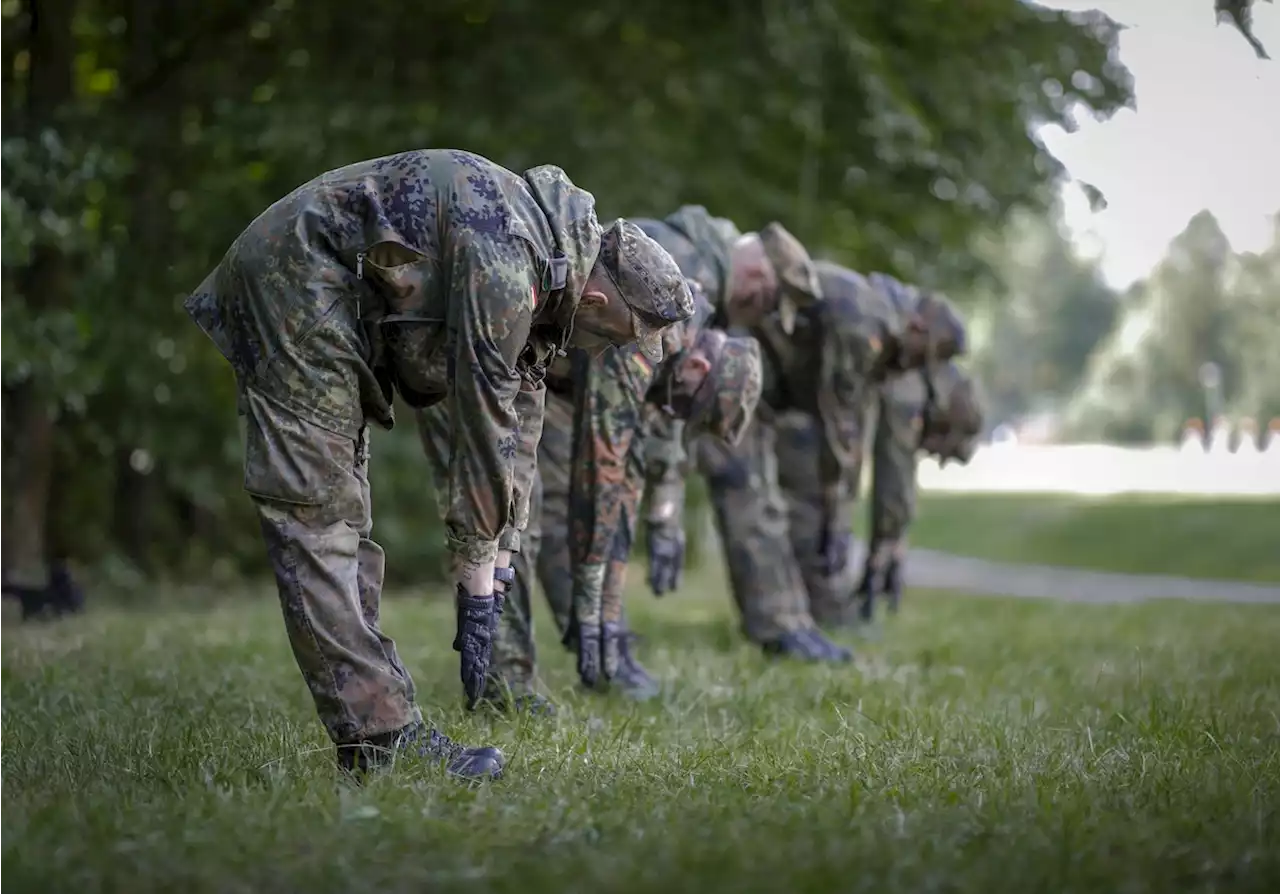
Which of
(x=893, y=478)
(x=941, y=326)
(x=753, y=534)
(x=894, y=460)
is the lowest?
(x=753, y=534)

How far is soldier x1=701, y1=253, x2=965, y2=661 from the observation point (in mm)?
9484

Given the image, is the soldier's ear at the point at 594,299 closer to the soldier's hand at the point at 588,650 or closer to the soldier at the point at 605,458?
the soldier at the point at 605,458

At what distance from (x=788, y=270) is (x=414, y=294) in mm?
4705

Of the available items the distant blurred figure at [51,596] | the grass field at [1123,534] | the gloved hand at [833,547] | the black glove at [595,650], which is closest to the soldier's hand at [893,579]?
the gloved hand at [833,547]

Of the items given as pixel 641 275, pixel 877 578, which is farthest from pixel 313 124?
pixel 641 275

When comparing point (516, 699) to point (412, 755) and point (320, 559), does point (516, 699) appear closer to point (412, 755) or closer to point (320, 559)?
point (412, 755)

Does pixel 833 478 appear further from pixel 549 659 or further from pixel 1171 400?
pixel 1171 400

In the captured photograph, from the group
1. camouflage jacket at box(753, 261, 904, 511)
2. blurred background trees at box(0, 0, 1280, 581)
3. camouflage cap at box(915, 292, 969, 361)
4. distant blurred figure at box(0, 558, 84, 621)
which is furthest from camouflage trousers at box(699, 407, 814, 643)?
distant blurred figure at box(0, 558, 84, 621)

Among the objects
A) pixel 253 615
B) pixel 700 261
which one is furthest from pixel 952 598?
pixel 700 261

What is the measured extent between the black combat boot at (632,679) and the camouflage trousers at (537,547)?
16.5 inches

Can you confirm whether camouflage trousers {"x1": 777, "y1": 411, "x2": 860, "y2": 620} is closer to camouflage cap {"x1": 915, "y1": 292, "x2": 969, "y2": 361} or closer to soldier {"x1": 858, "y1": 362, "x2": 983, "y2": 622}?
soldier {"x1": 858, "y1": 362, "x2": 983, "y2": 622}

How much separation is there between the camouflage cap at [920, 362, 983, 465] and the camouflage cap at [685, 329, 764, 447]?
463 centimetres

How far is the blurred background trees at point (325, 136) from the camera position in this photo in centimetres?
1235

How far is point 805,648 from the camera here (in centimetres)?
928
